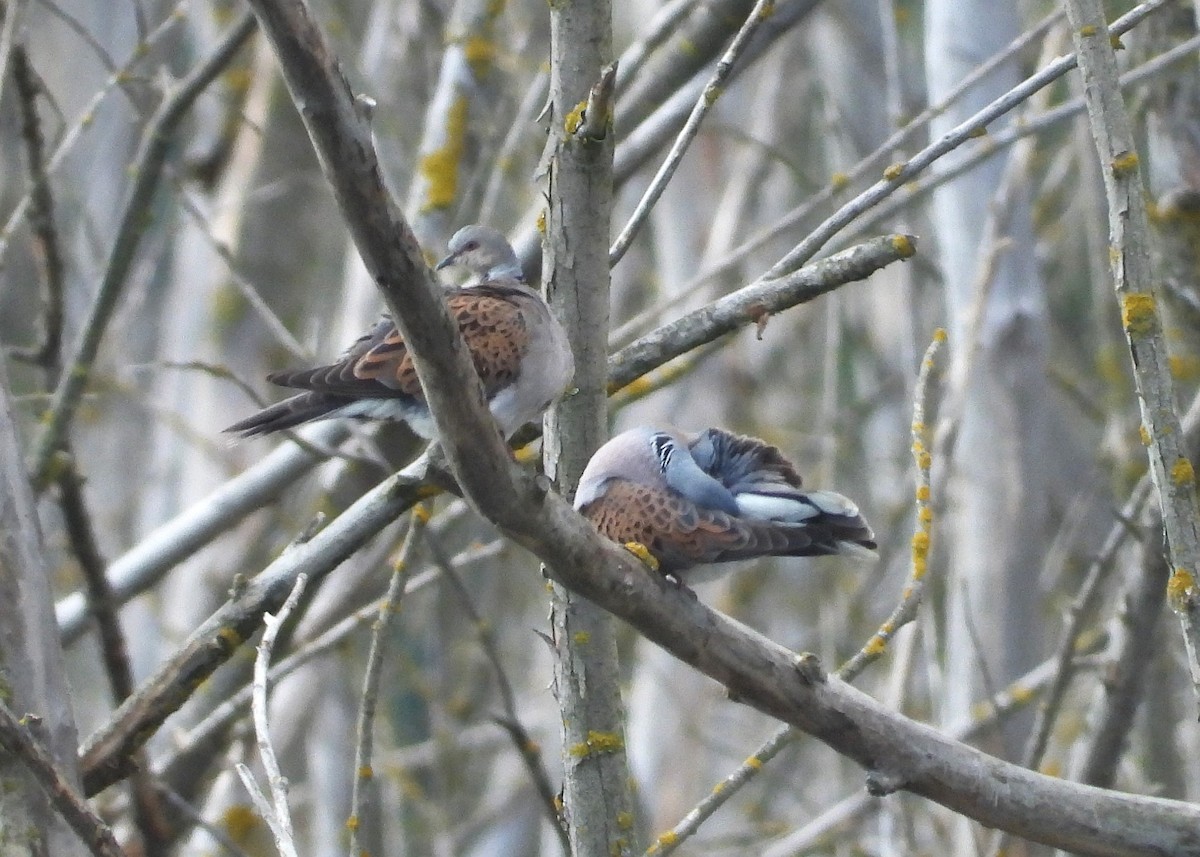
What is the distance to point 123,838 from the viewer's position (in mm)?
5078

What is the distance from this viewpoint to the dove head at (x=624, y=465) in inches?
96.8

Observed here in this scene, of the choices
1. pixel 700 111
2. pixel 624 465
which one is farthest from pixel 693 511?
pixel 700 111

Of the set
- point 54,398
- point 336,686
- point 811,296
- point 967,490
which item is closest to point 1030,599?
point 967,490

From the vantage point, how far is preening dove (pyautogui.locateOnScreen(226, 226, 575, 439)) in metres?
2.79

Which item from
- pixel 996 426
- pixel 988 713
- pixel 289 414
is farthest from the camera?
pixel 996 426

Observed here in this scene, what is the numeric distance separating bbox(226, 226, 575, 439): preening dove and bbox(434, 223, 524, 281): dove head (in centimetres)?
45

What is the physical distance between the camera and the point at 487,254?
377 cm

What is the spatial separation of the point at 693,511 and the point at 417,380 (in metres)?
0.87

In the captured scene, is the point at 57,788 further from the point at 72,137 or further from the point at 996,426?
the point at 996,426

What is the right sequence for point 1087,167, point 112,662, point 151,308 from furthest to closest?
Result: 1. point 151,308
2. point 1087,167
3. point 112,662

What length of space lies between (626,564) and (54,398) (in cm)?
223

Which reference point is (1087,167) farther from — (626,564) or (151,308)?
(151,308)

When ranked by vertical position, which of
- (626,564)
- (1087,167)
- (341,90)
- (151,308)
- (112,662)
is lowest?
(626,564)

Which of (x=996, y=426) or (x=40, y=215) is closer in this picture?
(x=40, y=215)
